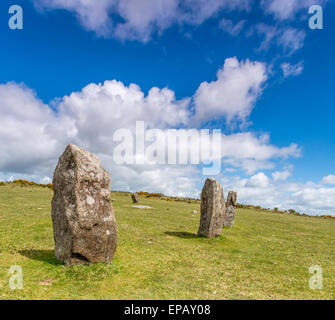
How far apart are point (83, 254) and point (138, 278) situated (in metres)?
2.30

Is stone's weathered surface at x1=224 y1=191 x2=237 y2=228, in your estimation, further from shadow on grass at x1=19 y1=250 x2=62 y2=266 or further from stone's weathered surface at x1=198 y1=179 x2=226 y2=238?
shadow on grass at x1=19 y1=250 x2=62 y2=266

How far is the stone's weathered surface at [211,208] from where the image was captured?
55.7 ft

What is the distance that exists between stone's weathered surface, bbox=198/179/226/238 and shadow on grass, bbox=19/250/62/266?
9.81 metres

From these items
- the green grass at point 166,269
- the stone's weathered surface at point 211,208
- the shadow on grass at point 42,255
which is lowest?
the green grass at point 166,269

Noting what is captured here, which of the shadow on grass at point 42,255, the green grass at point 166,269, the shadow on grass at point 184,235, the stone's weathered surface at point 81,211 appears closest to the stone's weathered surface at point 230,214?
the green grass at point 166,269

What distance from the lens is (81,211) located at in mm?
9492

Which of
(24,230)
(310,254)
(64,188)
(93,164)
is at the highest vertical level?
(93,164)

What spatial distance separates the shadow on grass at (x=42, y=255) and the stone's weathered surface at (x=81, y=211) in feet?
1.05

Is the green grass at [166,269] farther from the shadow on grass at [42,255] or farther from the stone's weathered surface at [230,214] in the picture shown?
the stone's weathered surface at [230,214]

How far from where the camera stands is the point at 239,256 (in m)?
13.7

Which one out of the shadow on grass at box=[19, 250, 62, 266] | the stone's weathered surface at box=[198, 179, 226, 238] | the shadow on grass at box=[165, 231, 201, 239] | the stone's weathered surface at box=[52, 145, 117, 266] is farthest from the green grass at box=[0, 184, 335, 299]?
the stone's weathered surface at box=[198, 179, 226, 238]

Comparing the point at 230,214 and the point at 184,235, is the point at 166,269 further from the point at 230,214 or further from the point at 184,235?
the point at 230,214
